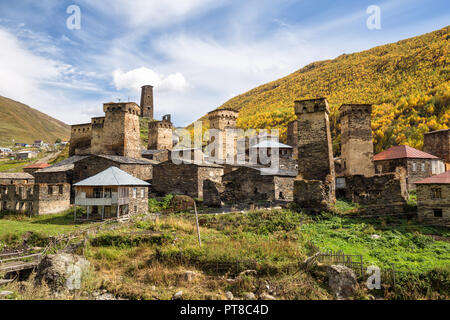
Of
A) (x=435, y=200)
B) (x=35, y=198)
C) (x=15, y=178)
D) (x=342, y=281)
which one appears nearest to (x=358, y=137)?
(x=435, y=200)

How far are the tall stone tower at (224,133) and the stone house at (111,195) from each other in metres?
19.9

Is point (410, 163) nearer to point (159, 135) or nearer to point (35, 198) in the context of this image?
point (35, 198)

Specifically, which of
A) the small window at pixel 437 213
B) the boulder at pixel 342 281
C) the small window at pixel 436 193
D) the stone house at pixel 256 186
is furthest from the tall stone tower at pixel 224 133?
the boulder at pixel 342 281

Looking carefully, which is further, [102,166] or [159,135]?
[159,135]

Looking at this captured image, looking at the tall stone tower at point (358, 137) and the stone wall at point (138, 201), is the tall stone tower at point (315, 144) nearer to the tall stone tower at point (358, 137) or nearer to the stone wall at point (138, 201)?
the tall stone tower at point (358, 137)

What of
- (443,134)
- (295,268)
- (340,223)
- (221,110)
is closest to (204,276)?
(295,268)

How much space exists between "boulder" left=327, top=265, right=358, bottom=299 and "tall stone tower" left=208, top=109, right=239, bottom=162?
1282 inches

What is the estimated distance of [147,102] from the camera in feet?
245

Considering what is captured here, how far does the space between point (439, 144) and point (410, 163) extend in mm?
6682

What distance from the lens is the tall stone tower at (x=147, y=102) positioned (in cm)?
7419

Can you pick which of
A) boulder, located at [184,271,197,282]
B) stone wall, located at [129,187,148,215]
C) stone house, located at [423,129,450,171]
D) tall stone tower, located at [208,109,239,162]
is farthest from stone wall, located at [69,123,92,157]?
stone house, located at [423,129,450,171]

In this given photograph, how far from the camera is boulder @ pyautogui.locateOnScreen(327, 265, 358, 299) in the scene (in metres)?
10.4
